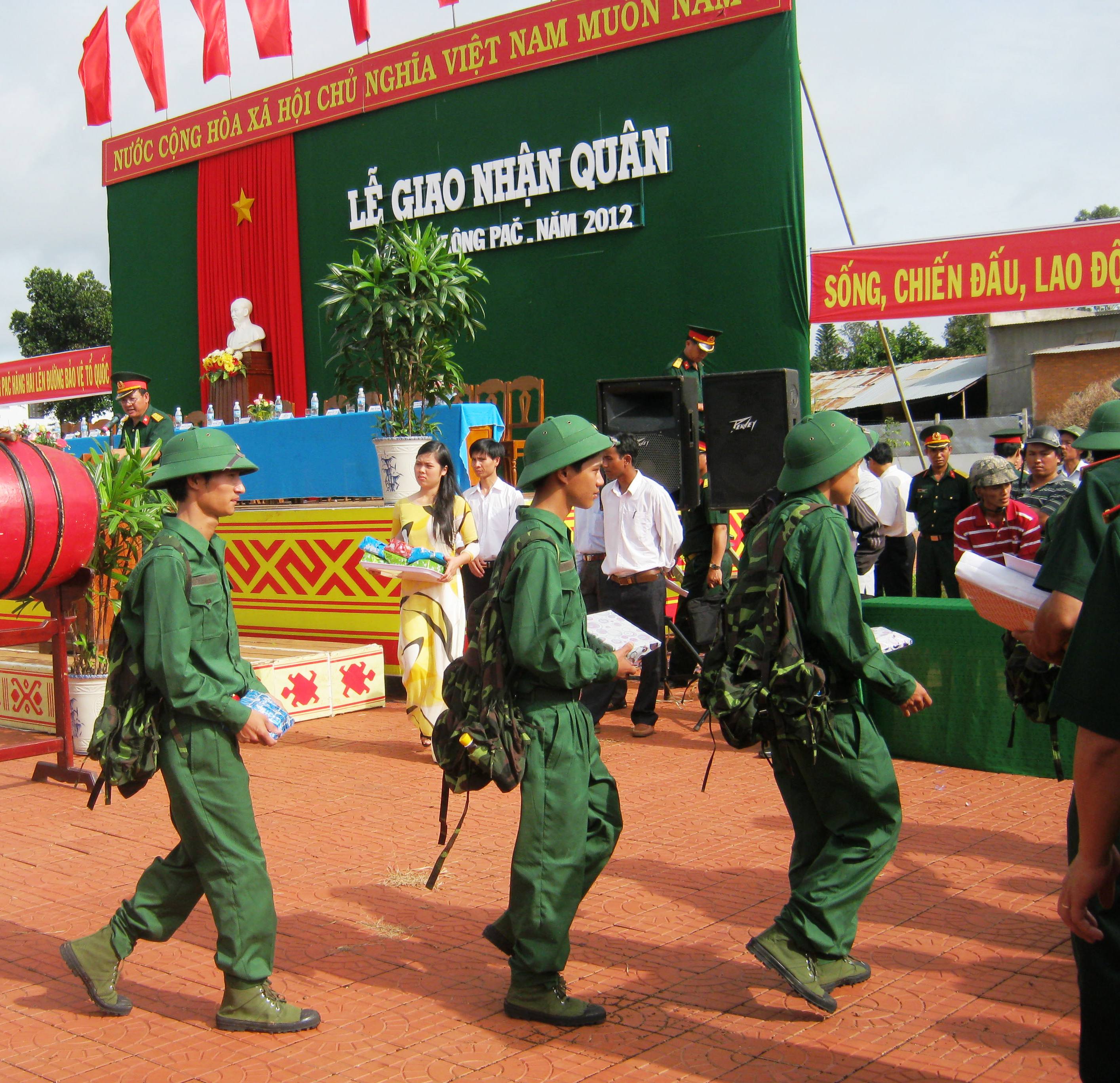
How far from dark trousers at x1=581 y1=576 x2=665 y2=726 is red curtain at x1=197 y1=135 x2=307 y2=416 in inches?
458

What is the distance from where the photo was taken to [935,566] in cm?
1034

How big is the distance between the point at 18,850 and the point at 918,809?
4503 mm

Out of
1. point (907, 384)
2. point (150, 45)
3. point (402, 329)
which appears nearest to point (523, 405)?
point (402, 329)

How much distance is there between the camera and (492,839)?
5734 millimetres

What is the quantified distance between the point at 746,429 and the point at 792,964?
578 centimetres

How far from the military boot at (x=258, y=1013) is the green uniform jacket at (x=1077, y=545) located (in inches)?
101

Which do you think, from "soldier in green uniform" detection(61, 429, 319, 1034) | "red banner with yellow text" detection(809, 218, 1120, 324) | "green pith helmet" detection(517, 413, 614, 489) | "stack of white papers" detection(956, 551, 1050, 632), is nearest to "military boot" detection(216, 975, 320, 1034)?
"soldier in green uniform" detection(61, 429, 319, 1034)

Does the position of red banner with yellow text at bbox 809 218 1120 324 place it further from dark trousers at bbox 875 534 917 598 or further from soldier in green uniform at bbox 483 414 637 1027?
soldier in green uniform at bbox 483 414 637 1027

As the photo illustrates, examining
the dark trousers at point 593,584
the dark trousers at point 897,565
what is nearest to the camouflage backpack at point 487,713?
the dark trousers at point 593,584

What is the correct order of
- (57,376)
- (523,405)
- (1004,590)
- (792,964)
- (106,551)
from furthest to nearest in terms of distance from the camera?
(57,376)
(523,405)
(106,551)
(792,964)
(1004,590)

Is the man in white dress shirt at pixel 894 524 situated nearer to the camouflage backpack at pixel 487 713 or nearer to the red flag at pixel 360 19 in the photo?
the camouflage backpack at pixel 487 713

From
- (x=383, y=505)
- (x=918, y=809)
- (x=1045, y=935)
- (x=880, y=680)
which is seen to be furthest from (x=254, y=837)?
(x=383, y=505)

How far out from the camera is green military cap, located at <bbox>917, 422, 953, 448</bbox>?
33.3 feet

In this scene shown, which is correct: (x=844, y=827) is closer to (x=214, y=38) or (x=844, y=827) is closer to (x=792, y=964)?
(x=792, y=964)
